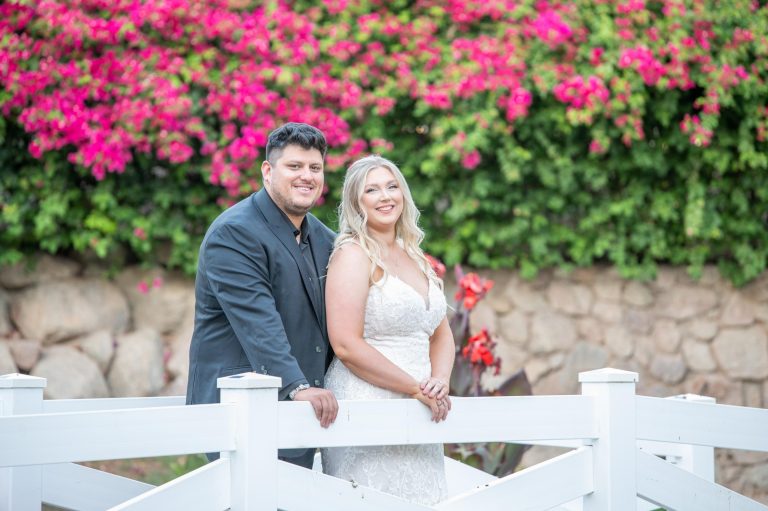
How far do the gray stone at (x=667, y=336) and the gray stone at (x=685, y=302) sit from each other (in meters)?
0.07

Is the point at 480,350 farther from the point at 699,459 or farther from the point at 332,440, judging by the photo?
the point at 332,440

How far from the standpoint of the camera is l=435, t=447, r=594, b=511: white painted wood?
287cm

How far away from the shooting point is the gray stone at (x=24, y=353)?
6254 millimetres

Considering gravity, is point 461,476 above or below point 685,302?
below

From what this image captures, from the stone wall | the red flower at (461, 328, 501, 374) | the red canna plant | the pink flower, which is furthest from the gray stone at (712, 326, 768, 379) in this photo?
the red flower at (461, 328, 501, 374)

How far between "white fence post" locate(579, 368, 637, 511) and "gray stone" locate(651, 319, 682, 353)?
13.1 feet

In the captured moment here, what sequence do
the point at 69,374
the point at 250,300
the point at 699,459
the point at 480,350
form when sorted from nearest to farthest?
the point at 250,300 → the point at 699,459 → the point at 480,350 → the point at 69,374

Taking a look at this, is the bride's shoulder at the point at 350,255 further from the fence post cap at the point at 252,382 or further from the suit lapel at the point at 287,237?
the fence post cap at the point at 252,382

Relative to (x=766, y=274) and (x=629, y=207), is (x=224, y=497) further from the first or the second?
(x=766, y=274)

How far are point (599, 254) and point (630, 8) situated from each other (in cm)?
177

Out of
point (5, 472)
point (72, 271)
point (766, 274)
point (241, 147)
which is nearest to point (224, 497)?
point (5, 472)

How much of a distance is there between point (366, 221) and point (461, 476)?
130 cm

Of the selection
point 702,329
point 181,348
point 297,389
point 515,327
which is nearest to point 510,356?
point 515,327

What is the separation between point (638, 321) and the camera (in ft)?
23.0
